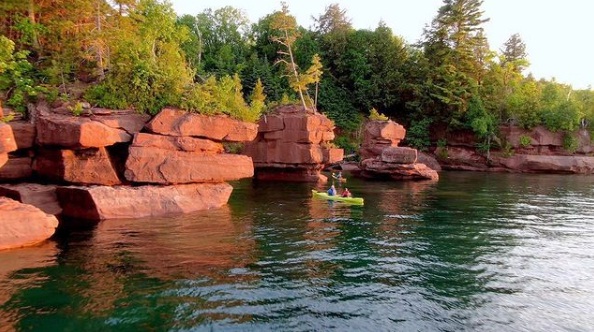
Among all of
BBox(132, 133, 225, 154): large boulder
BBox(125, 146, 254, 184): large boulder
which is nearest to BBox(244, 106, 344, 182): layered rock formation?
BBox(125, 146, 254, 184): large boulder

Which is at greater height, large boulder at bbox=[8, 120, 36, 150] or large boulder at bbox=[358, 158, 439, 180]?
large boulder at bbox=[8, 120, 36, 150]

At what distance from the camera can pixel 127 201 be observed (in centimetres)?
1805

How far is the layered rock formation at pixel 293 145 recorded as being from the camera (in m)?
34.0

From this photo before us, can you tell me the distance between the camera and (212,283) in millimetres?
10898

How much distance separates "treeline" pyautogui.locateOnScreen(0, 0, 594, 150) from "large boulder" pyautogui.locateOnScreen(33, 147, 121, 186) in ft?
8.62

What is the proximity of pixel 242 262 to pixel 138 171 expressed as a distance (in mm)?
8543

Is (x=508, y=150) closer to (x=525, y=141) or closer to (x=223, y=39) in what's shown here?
(x=525, y=141)

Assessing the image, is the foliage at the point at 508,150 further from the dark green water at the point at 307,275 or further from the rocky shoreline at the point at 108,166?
the rocky shoreline at the point at 108,166

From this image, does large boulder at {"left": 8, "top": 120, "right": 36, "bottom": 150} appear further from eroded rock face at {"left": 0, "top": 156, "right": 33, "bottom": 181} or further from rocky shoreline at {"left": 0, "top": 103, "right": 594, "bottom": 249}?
eroded rock face at {"left": 0, "top": 156, "right": 33, "bottom": 181}

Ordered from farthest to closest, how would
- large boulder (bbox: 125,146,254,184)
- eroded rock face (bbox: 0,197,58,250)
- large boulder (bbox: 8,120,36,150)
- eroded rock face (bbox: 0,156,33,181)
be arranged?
large boulder (bbox: 125,146,254,184) < eroded rock face (bbox: 0,156,33,181) < large boulder (bbox: 8,120,36,150) < eroded rock face (bbox: 0,197,58,250)

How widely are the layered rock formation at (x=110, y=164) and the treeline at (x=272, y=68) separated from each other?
4.39 ft

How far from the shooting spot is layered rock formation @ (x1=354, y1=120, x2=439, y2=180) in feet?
124

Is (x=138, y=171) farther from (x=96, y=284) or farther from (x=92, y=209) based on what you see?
(x=96, y=284)

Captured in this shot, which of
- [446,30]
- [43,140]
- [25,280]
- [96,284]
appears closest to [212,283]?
[96,284]
